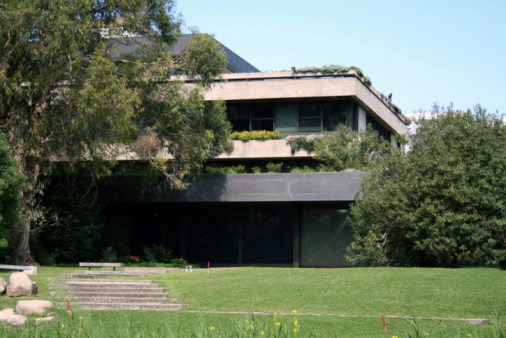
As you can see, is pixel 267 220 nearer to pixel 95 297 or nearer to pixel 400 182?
pixel 400 182

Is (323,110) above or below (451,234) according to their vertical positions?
above

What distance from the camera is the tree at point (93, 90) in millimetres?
22953

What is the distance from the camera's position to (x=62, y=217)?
99.3ft

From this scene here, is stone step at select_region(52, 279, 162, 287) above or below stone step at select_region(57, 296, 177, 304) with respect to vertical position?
above

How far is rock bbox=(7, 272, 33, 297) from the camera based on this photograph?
18156 millimetres

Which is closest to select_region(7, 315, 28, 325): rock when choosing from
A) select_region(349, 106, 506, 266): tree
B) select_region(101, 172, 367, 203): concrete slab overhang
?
select_region(349, 106, 506, 266): tree

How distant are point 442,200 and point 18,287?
14591 millimetres

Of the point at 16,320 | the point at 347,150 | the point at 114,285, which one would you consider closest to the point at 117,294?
the point at 114,285

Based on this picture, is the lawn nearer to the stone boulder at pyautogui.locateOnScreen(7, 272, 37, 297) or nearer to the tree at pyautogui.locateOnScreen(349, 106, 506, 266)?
the stone boulder at pyautogui.locateOnScreen(7, 272, 37, 297)

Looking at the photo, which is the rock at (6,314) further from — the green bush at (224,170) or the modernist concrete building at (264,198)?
the green bush at (224,170)

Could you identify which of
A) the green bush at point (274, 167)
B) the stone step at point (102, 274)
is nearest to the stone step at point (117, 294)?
the stone step at point (102, 274)

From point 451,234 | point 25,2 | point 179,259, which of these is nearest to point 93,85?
point 25,2

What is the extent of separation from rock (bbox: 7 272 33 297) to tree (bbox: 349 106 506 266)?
12.6 meters

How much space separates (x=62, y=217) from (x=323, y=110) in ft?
47.4
